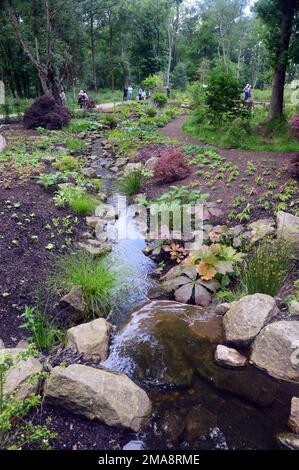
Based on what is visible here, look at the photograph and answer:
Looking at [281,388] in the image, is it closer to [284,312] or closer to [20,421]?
[284,312]

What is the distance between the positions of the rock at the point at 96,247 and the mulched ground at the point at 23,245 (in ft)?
1.01

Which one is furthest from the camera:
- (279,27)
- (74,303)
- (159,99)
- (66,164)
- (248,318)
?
(159,99)

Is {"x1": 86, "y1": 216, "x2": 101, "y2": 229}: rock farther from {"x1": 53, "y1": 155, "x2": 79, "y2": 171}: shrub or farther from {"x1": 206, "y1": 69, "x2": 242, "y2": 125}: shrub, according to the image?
{"x1": 206, "y1": 69, "x2": 242, "y2": 125}: shrub

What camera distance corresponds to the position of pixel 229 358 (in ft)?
11.9

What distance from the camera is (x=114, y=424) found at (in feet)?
9.32

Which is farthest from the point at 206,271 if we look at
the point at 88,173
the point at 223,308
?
the point at 88,173

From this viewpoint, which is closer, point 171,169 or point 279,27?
point 171,169

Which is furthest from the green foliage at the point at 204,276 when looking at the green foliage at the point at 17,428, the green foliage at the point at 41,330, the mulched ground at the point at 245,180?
the green foliage at the point at 17,428

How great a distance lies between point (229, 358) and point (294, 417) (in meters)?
0.83

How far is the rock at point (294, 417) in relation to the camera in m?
2.87

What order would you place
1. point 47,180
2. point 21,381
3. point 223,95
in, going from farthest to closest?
point 223,95 → point 47,180 → point 21,381

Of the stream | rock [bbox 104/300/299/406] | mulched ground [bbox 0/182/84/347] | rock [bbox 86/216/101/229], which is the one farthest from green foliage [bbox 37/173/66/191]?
rock [bbox 104/300/299/406]

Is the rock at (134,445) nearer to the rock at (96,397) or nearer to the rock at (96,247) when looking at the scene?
the rock at (96,397)

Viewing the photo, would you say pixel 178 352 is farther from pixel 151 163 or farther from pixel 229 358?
pixel 151 163
